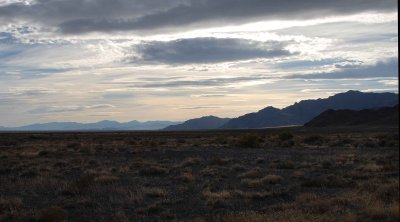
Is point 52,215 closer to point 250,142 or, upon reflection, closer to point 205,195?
point 205,195

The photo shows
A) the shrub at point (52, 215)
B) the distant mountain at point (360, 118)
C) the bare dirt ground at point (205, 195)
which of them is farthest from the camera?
the distant mountain at point (360, 118)

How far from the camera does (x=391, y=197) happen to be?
15961 millimetres

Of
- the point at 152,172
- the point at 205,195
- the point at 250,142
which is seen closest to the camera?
the point at 205,195

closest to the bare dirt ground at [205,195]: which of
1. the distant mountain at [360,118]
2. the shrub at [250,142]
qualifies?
the shrub at [250,142]

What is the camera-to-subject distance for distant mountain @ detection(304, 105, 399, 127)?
167375 millimetres

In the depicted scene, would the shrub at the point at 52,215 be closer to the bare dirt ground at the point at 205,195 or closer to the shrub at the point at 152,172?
the bare dirt ground at the point at 205,195

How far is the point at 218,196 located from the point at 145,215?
337cm

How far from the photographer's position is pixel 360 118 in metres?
183

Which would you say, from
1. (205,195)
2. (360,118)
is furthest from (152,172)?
(360,118)

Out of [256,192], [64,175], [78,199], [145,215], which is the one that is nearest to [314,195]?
[256,192]

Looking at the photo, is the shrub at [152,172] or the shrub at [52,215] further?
the shrub at [152,172]

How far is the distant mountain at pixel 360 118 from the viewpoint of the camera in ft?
549

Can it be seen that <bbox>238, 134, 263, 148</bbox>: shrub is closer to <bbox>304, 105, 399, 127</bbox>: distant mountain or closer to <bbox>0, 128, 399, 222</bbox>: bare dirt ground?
<bbox>0, 128, 399, 222</bbox>: bare dirt ground

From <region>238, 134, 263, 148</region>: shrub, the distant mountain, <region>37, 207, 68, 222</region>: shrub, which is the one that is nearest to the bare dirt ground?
<region>37, 207, 68, 222</region>: shrub
